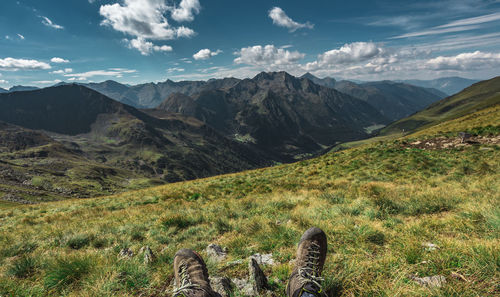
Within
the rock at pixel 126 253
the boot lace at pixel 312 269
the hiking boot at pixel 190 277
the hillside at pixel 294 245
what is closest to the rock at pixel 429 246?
the hillside at pixel 294 245

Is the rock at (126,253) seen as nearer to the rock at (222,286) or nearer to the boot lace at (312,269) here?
the rock at (222,286)

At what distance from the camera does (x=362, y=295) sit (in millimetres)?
2820

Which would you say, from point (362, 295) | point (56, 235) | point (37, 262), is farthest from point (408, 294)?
point (56, 235)

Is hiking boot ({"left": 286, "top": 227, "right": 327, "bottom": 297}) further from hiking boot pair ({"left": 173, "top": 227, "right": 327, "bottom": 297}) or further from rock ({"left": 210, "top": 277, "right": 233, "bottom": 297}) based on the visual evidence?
rock ({"left": 210, "top": 277, "right": 233, "bottom": 297})

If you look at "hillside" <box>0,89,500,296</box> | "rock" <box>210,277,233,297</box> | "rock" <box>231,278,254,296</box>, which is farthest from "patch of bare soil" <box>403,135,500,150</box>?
"rock" <box>210,277,233,297</box>

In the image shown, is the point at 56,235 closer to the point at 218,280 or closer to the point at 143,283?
the point at 143,283

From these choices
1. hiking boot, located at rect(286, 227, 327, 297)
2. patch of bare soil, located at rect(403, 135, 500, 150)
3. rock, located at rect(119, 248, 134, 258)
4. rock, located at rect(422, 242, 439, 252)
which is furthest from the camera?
patch of bare soil, located at rect(403, 135, 500, 150)

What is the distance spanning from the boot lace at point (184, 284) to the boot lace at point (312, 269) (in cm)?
156

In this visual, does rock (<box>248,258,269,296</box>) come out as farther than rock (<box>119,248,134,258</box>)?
No

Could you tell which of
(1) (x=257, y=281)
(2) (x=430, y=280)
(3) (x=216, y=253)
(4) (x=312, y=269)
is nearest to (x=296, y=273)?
(4) (x=312, y=269)

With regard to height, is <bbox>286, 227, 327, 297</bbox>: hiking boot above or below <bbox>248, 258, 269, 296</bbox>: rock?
above

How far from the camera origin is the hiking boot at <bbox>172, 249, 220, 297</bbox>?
10.4 ft

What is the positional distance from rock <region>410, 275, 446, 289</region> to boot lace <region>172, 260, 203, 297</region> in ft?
10.3

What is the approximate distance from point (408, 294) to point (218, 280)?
9.02ft
